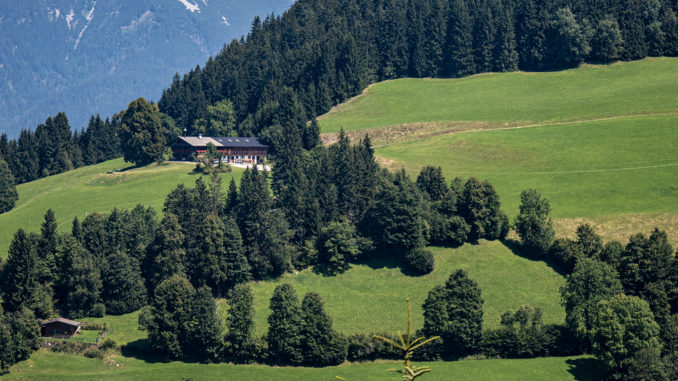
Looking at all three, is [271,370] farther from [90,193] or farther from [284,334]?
[90,193]

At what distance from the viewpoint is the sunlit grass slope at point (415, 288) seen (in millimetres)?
105750

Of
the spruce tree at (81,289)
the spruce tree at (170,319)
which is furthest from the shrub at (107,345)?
the spruce tree at (81,289)

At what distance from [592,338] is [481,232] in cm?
3291

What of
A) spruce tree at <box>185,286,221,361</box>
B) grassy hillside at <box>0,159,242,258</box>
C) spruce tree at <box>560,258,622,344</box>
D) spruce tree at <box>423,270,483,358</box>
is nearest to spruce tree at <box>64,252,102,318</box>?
spruce tree at <box>185,286,221,361</box>

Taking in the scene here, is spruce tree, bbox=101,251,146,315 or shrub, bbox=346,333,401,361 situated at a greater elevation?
spruce tree, bbox=101,251,146,315

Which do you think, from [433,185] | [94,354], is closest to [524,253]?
[433,185]

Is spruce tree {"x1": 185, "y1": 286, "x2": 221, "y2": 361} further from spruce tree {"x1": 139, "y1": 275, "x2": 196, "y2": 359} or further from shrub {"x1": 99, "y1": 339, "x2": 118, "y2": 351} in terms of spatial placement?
shrub {"x1": 99, "y1": 339, "x2": 118, "y2": 351}

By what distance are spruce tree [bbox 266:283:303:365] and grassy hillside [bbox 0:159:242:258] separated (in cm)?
4956

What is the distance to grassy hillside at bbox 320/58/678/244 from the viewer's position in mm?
128625

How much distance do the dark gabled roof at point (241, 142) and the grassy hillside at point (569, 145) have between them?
653 inches

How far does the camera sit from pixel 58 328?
101625 millimetres

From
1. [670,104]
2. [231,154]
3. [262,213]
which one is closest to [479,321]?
[262,213]

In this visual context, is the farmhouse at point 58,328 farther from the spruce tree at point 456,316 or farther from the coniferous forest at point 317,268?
the spruce tree at point 456,316

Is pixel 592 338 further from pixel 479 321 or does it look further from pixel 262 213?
pixel 262 213
